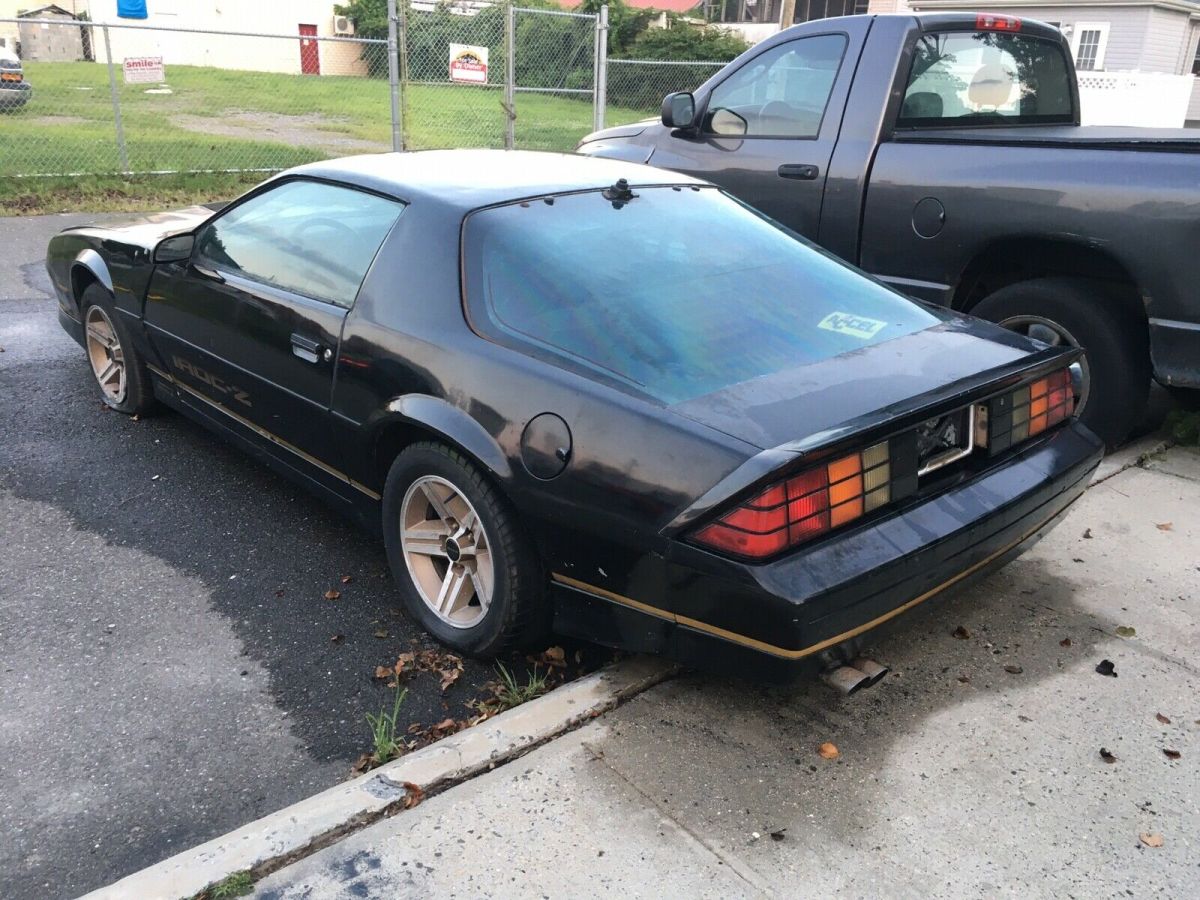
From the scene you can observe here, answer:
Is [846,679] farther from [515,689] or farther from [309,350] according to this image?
[309,350]

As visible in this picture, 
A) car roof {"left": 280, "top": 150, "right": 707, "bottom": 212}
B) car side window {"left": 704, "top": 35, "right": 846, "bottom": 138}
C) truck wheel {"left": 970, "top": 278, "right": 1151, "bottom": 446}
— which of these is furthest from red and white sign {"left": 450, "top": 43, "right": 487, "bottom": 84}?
truck wheel {"left": 970, "top": 278, "right": 1151, "bottom": 446}

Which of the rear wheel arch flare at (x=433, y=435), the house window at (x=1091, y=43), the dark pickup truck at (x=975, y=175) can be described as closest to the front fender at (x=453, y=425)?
the rear wheel arch flare at (x=433, y=435)

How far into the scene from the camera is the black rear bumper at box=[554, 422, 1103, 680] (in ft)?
7.89

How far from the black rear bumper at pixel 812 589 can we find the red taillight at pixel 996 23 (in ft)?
11.3

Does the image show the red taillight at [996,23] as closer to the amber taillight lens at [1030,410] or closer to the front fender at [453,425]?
the amber taillight lens at [1030,410]

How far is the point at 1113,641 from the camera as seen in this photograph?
326 centimetres

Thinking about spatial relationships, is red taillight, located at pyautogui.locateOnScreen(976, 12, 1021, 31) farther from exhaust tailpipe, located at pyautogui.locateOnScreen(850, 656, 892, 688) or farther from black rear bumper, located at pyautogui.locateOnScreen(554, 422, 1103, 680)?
exhaust tailpipe, located at pyautogui.locateOnScreen(850, 656, 892, 688)

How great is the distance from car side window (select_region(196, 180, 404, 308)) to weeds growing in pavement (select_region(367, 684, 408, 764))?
133 centimetres

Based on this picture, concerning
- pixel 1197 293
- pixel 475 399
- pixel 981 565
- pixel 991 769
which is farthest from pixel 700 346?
pixel 1197 293

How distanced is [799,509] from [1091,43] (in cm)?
3001

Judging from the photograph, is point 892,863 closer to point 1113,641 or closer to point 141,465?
point 1113,641

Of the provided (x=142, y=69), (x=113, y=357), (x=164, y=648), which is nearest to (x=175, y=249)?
(x=113, y=357)

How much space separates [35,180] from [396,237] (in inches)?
391

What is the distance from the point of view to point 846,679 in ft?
9.21
